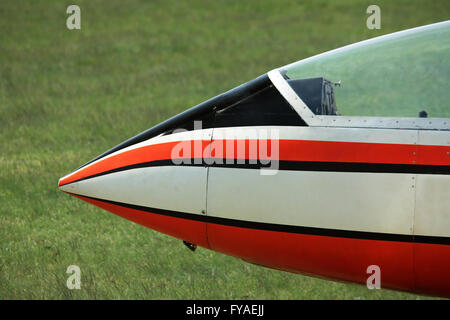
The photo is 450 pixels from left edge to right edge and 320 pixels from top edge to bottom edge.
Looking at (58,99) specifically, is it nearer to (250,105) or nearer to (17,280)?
(17,280)

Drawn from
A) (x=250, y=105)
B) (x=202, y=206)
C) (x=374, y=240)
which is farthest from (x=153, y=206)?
(x=374, y=240)

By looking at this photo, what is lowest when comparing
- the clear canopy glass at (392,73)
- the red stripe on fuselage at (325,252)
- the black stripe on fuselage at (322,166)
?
the red stripe on fuselage at (325,252)

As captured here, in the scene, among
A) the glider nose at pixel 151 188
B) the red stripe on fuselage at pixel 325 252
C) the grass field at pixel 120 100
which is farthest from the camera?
the grass field at pixel 120 100

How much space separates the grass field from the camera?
6145mm

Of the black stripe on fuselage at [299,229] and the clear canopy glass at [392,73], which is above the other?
the clear canopy glass at [392,73]

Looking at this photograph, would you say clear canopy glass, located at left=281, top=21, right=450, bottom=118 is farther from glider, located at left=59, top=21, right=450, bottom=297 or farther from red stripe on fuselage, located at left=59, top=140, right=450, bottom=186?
red stripe on fuselage, located at left=59, top=140, right=450, bottom=186

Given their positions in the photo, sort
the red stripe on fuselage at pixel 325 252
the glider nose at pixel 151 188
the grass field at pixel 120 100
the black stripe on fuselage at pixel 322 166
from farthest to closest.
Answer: the grass field at pixel 120 100 < the glider nose at pixel 151 188 < the red stripe on fuselage at pixel 325 252 < the black stripe on fuselage at pixel 322 166

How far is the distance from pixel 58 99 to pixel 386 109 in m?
9.67

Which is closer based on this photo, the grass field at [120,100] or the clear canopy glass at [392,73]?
the clear canopy glass at [392,73]

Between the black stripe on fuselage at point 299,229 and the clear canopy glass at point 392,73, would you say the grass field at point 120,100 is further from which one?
the clear canopy glass at point 392,73

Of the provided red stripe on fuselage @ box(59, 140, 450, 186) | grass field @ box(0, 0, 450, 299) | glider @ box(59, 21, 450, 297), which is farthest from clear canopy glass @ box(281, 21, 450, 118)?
grass field @ box(0, 0, 450, 299)

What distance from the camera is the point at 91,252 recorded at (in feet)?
22.1

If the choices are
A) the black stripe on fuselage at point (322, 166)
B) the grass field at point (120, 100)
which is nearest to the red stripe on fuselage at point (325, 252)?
the black stripe on fuselage at point (322, 166)

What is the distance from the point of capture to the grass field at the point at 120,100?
614 cm
